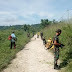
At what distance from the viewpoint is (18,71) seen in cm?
595

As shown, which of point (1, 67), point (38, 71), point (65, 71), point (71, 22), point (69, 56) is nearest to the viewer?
point (65, 71)

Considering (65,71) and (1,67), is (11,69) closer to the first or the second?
(1,67)

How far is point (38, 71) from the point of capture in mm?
5906

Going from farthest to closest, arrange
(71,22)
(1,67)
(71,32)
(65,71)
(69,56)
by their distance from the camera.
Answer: (71,22) < (71,32) < (69,56) < (1,67) < (65,71)

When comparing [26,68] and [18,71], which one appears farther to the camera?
[26,68]

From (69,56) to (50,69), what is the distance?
1314 mm

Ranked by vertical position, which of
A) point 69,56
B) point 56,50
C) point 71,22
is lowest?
point 69,56

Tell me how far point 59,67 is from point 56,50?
0.84 m

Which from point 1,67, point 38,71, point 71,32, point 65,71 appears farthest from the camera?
point 71,32

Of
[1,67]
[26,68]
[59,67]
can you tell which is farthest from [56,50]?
[1,67]

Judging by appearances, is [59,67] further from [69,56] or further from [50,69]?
[69,56]

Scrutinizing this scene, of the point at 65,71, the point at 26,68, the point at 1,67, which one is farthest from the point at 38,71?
the point at 1,67

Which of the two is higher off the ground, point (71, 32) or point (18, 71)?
point (71, 32)

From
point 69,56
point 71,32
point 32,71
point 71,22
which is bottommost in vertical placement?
point 32,71
